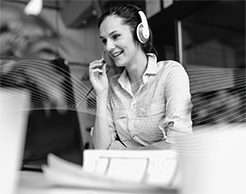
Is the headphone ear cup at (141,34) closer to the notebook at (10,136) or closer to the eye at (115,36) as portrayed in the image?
the eye at (115,36)

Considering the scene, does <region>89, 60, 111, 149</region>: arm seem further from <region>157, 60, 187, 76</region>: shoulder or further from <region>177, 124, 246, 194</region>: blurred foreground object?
<region>177, 124, 246, 194</region>: blurred foreground object

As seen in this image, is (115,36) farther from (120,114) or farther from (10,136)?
(10,136)

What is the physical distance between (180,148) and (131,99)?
0.55 m

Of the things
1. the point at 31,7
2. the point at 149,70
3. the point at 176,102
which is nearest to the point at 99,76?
the point at 149,70

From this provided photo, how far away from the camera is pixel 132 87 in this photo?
0.77 m

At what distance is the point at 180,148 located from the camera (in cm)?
21

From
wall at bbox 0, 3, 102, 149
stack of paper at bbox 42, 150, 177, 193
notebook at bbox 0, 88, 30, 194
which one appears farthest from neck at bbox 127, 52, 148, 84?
notebook at bbox 0, 88, 30, 194

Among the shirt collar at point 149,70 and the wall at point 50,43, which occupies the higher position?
the wall at point 50,43

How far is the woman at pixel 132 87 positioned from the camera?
69 cm

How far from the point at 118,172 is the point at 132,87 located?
0.49 m

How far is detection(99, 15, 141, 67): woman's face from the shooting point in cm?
73

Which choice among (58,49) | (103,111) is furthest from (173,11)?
(103,111)

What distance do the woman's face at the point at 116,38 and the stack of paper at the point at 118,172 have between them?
1.44 feet

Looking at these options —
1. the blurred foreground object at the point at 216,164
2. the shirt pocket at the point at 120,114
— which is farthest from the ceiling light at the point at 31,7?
the blurred foreground object at the point at 216,164
